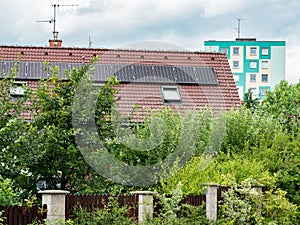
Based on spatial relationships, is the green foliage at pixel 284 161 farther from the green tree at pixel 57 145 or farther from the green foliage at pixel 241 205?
the green tree at pixel 57 145

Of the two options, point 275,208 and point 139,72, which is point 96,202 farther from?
point 139,72

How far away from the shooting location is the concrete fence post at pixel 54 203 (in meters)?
13.2

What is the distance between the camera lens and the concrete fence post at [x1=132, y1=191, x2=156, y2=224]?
609 inches

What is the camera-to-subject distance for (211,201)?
1734 centimetres

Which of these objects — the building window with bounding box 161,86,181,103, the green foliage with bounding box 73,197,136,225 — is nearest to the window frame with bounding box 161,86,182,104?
the building window with bounding box 161,86,181,103

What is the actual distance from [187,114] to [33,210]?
1138 cm

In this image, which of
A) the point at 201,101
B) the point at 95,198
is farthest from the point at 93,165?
the point at 201,101

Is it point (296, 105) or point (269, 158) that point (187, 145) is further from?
point (296, 105)

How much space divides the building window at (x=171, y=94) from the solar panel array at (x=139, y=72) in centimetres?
49

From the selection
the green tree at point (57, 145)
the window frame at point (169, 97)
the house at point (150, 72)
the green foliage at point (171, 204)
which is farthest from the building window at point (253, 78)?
the green foliage at point (171, 204)

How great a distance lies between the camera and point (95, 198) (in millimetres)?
14617

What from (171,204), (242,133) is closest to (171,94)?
(242,133)

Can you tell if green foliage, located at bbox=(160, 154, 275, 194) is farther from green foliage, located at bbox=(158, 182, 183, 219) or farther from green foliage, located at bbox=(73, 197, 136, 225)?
green foliage, located at bbox=(73, 197, 136, 225)

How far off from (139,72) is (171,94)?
7.28 feet
